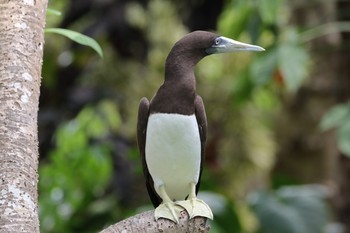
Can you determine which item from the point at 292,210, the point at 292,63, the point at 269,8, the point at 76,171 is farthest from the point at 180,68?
the point at 292,210

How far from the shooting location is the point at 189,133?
69.8 inches

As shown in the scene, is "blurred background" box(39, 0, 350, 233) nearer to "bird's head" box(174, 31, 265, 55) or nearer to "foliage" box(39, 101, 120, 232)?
"foliage" box(39, 101, 120, 232)

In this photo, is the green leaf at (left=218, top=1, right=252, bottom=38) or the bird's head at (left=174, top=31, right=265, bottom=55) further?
the green leaf at (left=218, top=1, right=252, bottom=38)

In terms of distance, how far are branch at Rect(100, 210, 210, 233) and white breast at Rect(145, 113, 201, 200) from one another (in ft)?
0.30

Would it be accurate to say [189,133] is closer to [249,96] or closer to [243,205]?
A: [249,96]

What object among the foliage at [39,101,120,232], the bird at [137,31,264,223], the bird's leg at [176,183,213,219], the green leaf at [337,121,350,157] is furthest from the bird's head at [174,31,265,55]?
the foliage at [39,101,120,232]

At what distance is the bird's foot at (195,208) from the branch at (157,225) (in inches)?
0.4

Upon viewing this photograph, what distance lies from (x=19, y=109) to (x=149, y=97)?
8.18ft

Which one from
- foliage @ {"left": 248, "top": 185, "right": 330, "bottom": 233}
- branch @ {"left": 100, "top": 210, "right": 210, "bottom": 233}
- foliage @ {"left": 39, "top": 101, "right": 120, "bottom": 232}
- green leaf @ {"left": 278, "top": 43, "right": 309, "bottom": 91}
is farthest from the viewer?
foliage @ {"left": 248, "top": 185, "right": 330, "bottom": 233}

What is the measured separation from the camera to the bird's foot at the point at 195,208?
1.75 m

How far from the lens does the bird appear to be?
170 centimetres

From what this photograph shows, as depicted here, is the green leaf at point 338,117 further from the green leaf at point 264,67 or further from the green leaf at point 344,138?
the green leaf at point 264,67

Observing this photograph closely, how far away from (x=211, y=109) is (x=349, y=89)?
753mm

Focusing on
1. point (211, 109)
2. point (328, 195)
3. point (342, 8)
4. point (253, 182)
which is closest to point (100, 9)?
point (211, 109)
